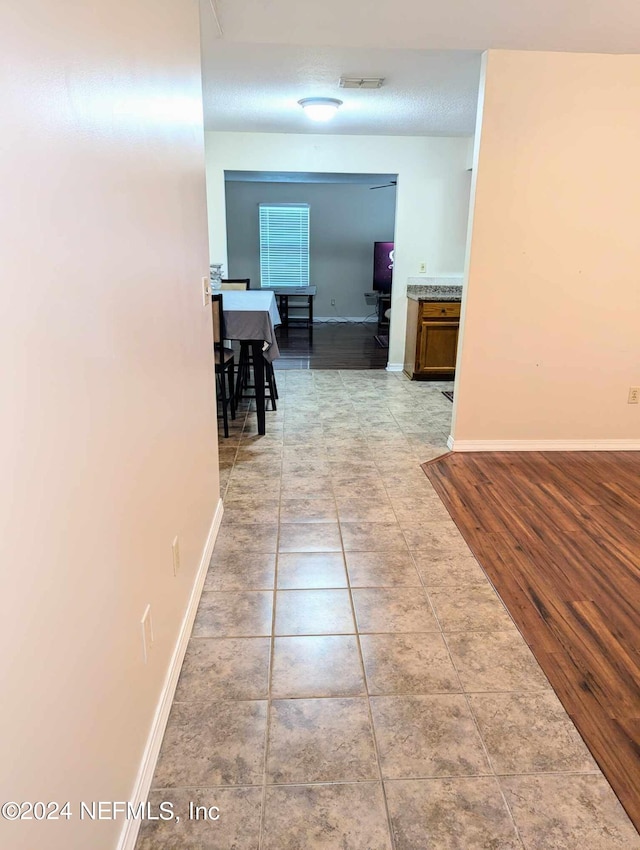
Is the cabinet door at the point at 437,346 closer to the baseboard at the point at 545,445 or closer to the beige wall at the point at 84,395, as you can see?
the baseboard at the point at 545,445

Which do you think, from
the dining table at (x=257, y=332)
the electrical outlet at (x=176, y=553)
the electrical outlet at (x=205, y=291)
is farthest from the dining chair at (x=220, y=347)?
the electrical outlet at (x=176, y=553)

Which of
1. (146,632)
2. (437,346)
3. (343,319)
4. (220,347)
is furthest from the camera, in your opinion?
(343,319)

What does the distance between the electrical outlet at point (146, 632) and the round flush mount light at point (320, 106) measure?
4.07m

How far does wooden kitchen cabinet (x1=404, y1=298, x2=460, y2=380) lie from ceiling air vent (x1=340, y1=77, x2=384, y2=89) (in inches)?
85.5

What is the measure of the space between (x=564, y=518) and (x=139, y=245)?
245 centimetres

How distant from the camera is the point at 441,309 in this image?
18.5 ft

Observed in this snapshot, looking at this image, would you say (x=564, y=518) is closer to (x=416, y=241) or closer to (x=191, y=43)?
(x=191, y=43)

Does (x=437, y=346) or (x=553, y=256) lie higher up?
(x=553, y=256)

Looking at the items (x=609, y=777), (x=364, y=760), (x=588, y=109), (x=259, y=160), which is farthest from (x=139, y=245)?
(x=259, y=160)

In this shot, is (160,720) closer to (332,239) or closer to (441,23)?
(441,23)

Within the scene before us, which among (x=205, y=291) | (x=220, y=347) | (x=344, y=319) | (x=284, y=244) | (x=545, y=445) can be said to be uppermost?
(x=284, y=244)

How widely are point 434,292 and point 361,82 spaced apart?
241 centimetres

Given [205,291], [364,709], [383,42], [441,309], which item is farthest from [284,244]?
[364,709]

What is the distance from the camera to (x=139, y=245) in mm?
1354
